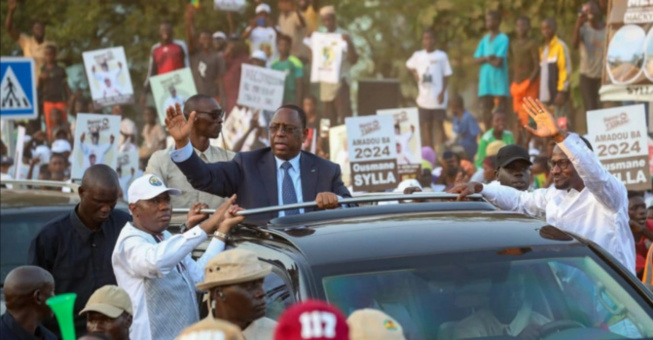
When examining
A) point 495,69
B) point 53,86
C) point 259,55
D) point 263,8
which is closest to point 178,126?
point 495,69

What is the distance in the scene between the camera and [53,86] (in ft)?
73.4

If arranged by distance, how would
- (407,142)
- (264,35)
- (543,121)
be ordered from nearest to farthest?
(543,121), (407,142), (264,35)

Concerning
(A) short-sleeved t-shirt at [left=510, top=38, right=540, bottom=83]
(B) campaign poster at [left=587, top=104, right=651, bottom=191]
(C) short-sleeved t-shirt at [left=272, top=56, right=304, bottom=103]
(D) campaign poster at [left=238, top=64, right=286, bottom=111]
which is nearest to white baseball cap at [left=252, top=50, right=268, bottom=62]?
(C) short-sleeved t-shirt at [left=272, top=56, right=304, bottom=103]

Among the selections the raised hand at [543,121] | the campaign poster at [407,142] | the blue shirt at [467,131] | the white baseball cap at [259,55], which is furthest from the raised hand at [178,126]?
the blue shirt at [467,131]

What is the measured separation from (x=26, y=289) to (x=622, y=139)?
8.02 meters

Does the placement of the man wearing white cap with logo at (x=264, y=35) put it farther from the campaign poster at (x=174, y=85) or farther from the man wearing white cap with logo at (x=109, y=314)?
the man wearing white cap with logo at (x=109, y=314)

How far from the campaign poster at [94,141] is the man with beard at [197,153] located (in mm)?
6596

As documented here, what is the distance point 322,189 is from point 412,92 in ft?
93.0

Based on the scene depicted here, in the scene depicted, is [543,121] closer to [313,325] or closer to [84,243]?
[84,243]

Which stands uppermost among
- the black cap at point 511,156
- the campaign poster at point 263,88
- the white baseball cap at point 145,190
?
the campaign poster at point 263,88

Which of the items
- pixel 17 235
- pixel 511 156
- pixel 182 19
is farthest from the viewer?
pixel 182 19

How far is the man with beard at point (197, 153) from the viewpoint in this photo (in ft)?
27.9

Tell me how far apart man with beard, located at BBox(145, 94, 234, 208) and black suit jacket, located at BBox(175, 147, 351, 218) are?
737 mm

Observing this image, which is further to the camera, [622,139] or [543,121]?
[622,139]
